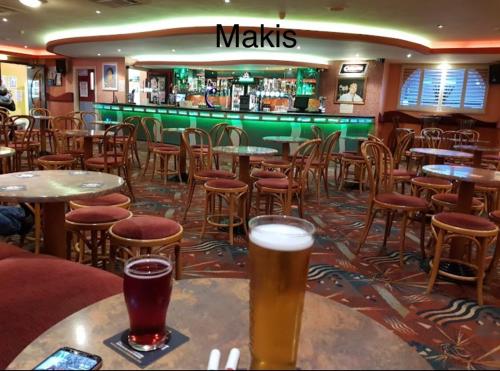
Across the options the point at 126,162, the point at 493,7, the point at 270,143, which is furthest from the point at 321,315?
the point at 270,143

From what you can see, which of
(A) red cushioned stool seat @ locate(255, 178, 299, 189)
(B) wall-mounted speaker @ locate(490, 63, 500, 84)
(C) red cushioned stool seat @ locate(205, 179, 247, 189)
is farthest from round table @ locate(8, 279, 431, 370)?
(B) wall-mounted speaker @ locate(490, 63, 500, 84)

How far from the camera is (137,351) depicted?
2.39 feet

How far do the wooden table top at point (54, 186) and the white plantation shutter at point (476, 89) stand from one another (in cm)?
1053

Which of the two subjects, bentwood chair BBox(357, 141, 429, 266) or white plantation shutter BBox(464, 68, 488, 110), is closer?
bentwood chair BBox(357, 141, 429, 266)

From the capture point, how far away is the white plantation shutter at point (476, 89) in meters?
10.3

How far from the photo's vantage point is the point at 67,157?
5.08 meters

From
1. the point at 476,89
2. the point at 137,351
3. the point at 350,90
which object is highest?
the point at 476,89

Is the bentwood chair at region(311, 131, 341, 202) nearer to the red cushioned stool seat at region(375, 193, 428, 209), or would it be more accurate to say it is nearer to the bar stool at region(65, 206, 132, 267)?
the red cushioned stool seat at region(375, 193, 428, 209)

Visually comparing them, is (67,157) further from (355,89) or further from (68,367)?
(355,89)

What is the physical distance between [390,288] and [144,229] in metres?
1.91

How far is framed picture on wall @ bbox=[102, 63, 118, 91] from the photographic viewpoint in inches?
530

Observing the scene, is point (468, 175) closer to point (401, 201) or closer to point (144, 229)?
point (401, 201)

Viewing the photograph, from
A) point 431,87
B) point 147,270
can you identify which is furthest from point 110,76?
point 147,270

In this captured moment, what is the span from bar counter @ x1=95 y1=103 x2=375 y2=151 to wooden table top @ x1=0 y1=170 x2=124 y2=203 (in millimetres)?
6373
